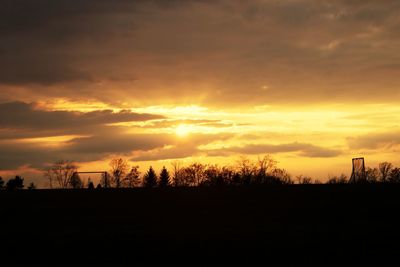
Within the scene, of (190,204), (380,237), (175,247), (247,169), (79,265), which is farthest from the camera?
(247,169)

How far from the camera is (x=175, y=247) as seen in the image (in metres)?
19.3

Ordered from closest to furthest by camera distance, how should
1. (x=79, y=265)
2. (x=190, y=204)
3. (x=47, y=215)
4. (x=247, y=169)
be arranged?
(x=79, y=265), (x=47, y=215), (x=190, y=204), (x=247, y=169)

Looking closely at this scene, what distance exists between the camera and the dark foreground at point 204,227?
1816cm

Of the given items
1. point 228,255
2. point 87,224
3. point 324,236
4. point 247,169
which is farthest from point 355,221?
point 247,169

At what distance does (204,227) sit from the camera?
900 inches

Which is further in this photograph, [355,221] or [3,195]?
[3,195]

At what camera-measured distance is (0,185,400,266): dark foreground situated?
18156 mm

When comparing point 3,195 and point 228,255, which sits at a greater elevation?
point 3,195

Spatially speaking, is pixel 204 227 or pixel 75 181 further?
pixel 75 181

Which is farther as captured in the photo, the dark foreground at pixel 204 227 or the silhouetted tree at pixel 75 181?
the silhouetted tree at pixel 75 181

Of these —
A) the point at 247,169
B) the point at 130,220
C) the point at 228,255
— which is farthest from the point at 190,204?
the point at 247,169

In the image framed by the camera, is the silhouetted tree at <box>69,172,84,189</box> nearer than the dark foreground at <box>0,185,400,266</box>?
No

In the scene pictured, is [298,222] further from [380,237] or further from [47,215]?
[47,215]

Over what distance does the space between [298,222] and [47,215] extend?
11640 millimetres
